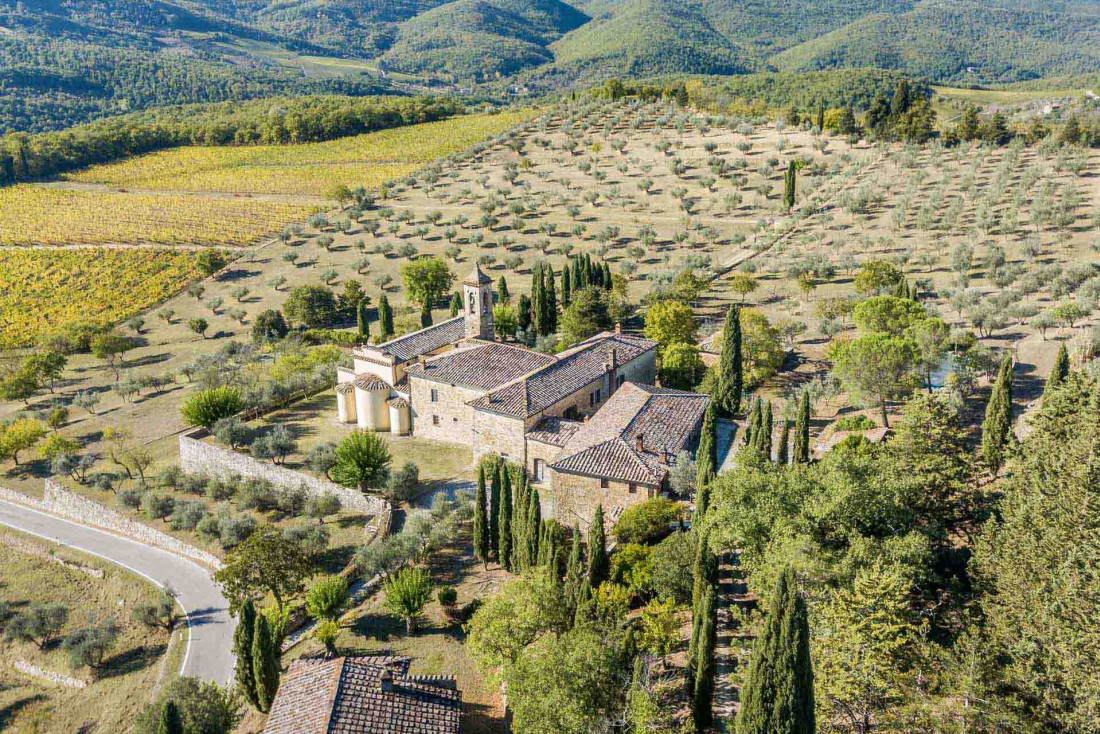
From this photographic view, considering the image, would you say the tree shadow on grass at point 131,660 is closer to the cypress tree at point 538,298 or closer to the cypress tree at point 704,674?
the cypress tree at point 704,674

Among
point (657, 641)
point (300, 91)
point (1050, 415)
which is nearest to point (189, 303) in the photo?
point (657, 641)

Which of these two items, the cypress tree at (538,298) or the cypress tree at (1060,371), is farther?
the cypress tree at (538,298)

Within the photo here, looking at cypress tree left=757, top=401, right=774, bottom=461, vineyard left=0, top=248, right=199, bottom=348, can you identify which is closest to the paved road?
cypress tree left=757, top=401, right=774, bottom=461

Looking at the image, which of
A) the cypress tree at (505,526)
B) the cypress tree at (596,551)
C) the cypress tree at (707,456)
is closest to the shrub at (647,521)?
the cypress tree at (707,456)

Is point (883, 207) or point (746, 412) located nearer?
point (746, 412)

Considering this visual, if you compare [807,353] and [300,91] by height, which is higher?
[300,91]

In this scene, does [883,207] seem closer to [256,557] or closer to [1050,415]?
[1050,415]

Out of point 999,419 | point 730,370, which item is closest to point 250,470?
point 730,370
